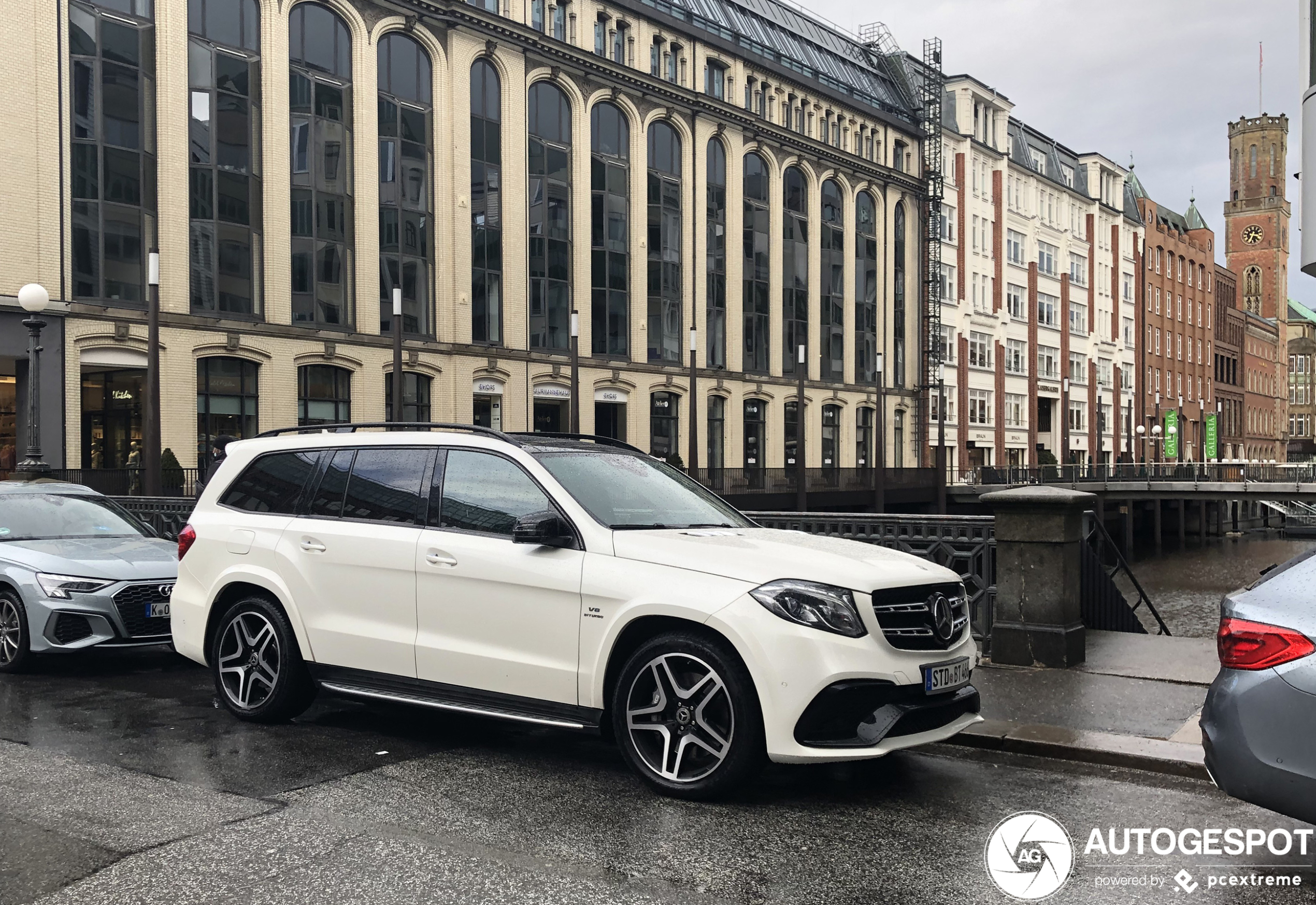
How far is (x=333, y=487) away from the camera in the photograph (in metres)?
7.09

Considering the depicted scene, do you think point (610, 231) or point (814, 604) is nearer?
point (814, 604)

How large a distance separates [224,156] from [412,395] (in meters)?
9.25

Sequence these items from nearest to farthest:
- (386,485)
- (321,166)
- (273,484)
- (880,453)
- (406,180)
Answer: (386,485), (273,484), (321,166), (406,180), (880,453)

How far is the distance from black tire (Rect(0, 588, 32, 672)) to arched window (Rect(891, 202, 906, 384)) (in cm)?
5635

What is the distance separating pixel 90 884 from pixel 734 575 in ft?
9.46

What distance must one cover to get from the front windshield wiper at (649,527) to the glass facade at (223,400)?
2827 cm

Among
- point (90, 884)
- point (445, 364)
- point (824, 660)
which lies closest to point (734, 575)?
point (824, 660)

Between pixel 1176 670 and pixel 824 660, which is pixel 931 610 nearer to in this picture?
pixel 824 660

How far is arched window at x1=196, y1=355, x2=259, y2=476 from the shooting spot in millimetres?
32750

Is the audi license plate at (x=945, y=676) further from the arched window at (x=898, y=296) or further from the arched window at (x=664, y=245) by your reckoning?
the arched window at (x=898, y=296)

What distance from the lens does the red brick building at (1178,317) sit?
95.1 meters

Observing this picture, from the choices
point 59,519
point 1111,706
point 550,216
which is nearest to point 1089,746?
point 1111,706

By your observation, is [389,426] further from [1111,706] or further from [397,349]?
[397,349]

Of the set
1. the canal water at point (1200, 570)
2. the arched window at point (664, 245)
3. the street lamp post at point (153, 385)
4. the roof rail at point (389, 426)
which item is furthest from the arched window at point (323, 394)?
the roof rail at point (389, 426)
